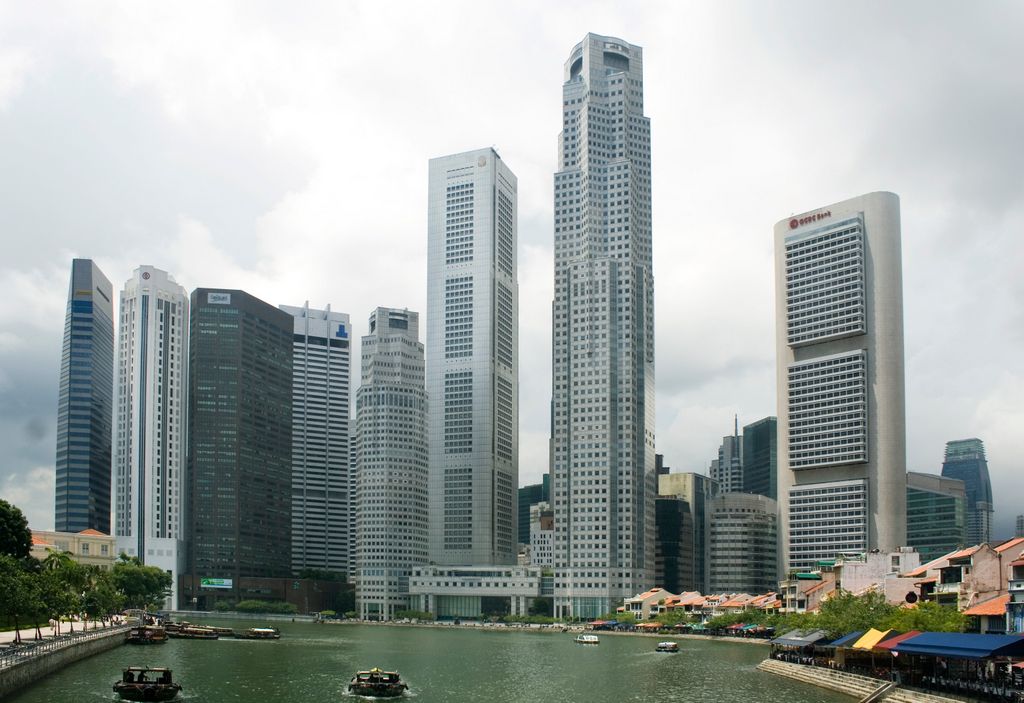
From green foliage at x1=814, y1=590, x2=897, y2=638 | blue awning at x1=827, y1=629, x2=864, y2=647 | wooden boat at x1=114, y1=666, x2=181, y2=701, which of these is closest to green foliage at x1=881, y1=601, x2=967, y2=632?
blue awning at x1=827, y1=629, x2=864, y2=647

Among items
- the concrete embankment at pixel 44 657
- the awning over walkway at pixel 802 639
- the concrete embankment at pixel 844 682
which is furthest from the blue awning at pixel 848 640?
the concrete embankment at pixel 44 657

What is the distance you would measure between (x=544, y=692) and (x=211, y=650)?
68.2m

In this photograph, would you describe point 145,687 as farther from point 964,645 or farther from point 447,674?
point 964,645

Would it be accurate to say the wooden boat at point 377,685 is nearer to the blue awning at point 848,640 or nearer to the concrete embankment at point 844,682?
the concrete embankment at point 844,682

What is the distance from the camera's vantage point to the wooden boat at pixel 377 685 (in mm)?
105625

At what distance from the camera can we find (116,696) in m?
98.3

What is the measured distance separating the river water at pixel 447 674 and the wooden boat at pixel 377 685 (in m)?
1.76

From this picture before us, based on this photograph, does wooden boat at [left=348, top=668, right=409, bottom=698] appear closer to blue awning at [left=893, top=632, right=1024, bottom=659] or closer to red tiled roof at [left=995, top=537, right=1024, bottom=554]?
blue awning at [left=893, top=632, right=1024, bottom=659]

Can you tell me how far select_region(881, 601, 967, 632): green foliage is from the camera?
109 m

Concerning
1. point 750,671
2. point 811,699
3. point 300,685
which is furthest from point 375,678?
point 750,671

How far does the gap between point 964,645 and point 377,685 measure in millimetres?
52031

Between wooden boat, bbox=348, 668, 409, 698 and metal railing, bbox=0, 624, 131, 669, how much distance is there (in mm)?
29937

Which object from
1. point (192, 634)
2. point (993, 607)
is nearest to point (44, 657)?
point (192, 634)

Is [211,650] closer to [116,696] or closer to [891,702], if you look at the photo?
[116,696]
